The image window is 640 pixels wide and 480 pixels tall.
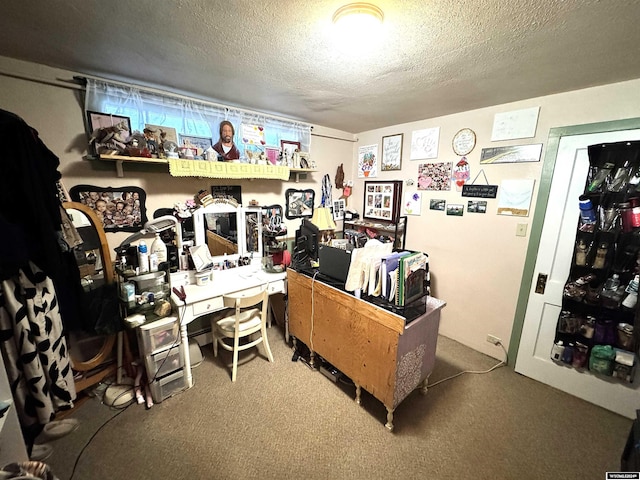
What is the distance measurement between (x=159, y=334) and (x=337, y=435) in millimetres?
1341

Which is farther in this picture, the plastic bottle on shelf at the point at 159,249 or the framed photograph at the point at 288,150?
the framed photograph at the point at 288,150

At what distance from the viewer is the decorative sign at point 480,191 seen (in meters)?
2.15

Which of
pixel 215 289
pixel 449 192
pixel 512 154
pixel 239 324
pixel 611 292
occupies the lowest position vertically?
pixel 239 324

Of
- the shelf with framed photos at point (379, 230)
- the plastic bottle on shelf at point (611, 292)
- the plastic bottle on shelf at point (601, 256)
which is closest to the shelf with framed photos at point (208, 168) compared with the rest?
the shelf with framed photos at point (379, 230)

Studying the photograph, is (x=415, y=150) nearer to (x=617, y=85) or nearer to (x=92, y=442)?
(x=617, y=85)

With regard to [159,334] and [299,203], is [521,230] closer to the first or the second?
[299,203]

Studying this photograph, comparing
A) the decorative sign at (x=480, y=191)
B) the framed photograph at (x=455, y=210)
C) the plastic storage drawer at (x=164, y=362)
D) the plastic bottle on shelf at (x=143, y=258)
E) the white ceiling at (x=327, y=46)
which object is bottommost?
the plastic storage drawer at (x=164, y=362)

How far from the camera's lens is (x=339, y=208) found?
327 centimetres

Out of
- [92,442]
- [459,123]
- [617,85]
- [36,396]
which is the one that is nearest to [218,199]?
[36,396]

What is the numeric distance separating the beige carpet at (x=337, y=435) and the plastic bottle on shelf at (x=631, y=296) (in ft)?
2.62

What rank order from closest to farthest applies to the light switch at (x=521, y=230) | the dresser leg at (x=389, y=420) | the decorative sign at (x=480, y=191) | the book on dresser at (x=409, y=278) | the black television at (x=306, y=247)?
the book on dresser at (x=409, y=278) → the dresser leg at (x=389, y=420) → the light switch at (x=521, y=230) → the decorative sign at (x=480, y=191) → the black television at (x=306, y=247)

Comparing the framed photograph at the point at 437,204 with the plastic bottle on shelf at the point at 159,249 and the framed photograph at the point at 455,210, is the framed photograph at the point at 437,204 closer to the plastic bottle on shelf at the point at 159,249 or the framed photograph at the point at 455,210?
the framed photograph at the point at 455,210

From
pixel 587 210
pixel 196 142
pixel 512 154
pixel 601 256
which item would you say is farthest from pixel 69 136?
pixel 601 256

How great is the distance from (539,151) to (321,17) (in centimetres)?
190
